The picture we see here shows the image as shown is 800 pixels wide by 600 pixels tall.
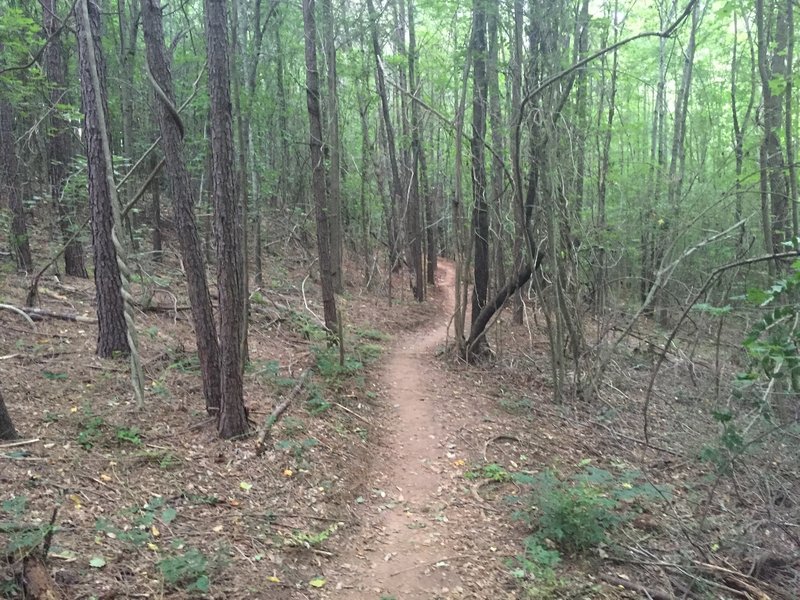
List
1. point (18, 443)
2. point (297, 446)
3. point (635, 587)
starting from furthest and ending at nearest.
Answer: point (297, 446) → point (18, 443) → point (635, 587)

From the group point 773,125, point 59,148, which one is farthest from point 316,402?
point 773,125

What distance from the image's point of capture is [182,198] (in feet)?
19.2

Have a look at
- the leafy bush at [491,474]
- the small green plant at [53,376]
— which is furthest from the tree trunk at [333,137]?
the leafy bush at [491,474]

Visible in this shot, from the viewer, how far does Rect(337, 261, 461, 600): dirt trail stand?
4477 mm

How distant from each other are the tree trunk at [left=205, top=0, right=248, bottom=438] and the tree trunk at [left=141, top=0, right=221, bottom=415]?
0.98ft

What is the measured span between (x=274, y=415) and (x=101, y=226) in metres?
3.54

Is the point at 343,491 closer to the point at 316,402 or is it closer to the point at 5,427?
the point at 316,402

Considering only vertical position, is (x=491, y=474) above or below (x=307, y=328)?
below

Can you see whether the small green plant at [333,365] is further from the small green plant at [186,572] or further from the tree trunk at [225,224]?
the small green plant at [186,572]

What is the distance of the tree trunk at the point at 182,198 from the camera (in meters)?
5.65

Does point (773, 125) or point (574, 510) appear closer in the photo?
point (574, 510)

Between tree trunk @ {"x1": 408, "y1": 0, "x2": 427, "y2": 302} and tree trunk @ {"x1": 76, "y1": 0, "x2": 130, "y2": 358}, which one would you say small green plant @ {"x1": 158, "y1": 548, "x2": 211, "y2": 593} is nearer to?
tree trunk @ {"x1": 76, "y1": 0, "x2": 130, "y2": 358}

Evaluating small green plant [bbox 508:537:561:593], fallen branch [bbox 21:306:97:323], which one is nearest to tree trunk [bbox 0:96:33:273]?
fallen branch [bbox 21:306:97:323]

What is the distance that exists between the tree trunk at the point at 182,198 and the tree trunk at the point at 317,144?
179 inches
